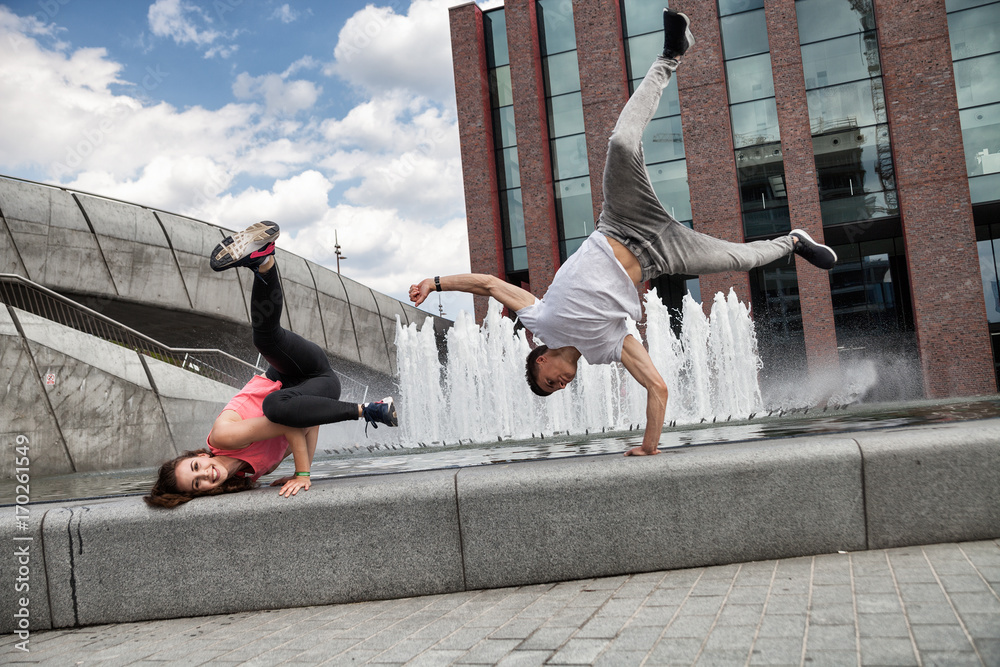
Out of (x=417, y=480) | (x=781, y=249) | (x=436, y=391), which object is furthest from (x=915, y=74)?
(x=417, y=480)

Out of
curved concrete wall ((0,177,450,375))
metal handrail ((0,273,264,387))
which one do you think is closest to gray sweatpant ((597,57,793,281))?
metal handrail ((0,273,264,387))

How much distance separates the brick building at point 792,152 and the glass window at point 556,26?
57mm

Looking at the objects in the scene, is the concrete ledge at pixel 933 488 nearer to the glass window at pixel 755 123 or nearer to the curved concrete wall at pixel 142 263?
the curved concrete wall at pixel 142 263

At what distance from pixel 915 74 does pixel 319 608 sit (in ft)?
75.8

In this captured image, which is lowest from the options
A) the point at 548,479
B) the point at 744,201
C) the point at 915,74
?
the point at 548,479

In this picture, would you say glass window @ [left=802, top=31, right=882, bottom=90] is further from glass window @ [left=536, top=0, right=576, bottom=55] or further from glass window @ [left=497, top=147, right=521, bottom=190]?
glass window @ [left=497, top=147, right=521, bottom=190]

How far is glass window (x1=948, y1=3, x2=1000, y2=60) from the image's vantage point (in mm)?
20312

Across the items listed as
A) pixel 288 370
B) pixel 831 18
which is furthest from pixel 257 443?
pixel 831 18

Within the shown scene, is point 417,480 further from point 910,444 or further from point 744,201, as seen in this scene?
point 744,201

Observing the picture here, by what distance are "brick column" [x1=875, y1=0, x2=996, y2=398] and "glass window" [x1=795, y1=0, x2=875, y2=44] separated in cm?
66

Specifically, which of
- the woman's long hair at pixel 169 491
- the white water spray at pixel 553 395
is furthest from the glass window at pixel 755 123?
the woman's long hair at pixel 169 491

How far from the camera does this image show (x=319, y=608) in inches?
141

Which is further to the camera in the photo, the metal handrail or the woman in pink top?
Answer: the metal handrail

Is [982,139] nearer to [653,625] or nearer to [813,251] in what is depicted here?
[813,251]
